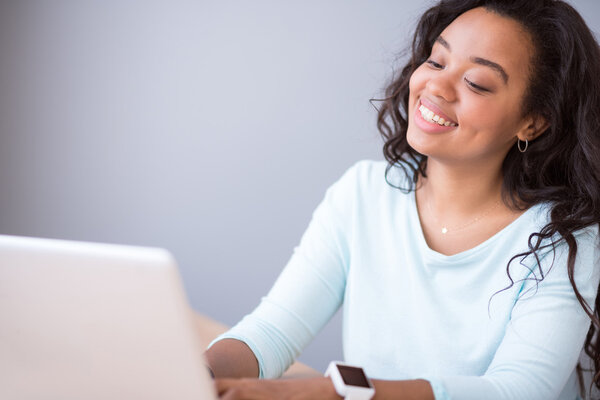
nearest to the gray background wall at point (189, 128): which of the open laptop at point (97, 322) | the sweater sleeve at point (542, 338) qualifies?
the sweater sleeve at point (542, 338)

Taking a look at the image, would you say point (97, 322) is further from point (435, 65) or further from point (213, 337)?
point (213, 337)

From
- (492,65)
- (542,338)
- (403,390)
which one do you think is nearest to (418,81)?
(492,65)

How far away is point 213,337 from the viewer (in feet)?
6.21

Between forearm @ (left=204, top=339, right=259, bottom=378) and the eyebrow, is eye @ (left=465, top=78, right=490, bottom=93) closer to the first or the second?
the eyebrow

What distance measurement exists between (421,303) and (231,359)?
1.55ft

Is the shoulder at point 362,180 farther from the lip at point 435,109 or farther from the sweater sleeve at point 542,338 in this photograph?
the sweater sleeve at point 542,338

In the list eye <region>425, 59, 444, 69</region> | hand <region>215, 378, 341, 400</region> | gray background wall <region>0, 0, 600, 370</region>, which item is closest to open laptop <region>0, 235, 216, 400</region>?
hand <region>215, 378, 341, 400</region>

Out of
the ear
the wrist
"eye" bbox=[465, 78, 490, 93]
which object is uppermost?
"eye" bbox=[465, 78, 490, 93]

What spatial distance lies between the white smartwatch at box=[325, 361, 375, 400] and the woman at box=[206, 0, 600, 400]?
31cm

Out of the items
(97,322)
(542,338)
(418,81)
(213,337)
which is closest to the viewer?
(97,322)

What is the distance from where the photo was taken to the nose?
144cm

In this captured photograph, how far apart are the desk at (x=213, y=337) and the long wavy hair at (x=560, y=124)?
0.56 meters

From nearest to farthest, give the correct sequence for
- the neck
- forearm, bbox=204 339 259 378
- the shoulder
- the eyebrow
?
forearm, bbox=204 339 259 378, the eyebrow, the neck, the shoulder

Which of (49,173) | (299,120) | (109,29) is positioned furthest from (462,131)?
(49,173)
